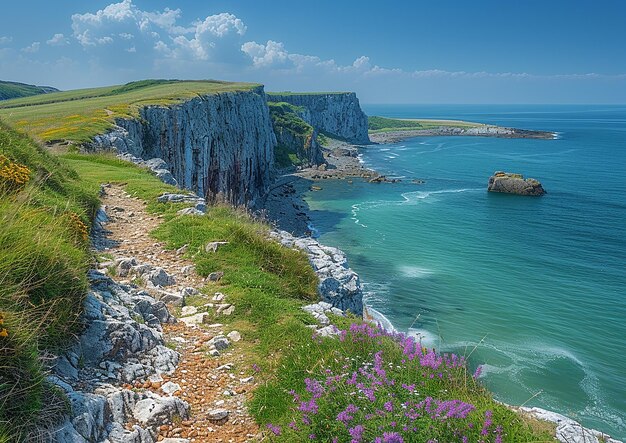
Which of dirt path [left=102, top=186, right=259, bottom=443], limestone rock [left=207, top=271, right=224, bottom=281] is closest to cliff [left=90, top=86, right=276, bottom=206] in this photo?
limestone rock [left=207, top=271, right=224, bottom=281]

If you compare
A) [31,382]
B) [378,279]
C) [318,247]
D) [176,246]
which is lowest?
[378,279]

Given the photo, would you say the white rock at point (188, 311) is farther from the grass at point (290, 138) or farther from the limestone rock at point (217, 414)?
the grass at point (290, 138)

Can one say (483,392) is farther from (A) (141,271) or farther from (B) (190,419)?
(A) (141,271)

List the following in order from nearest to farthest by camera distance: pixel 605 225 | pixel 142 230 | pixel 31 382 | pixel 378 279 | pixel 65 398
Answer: pixel 31 382 < pixel 65 398 < pixel 142 230 < pixel 378 279 < pixel 605 225

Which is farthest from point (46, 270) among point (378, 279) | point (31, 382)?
point (378, 279)

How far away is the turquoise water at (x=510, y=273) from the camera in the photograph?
28.4m

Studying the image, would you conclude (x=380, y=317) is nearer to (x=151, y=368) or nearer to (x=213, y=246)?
(x=213, y=246)

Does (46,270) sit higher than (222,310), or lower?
higher

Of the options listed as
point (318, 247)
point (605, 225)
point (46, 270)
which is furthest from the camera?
point (605, 225)

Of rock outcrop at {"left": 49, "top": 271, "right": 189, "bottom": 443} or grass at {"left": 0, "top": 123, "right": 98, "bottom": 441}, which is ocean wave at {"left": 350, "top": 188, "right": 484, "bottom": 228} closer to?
rock outcrop at {"left": 49, "top": 271, "right": 189, "bottom": 443}

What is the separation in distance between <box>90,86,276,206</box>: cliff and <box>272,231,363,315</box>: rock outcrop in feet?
17.3

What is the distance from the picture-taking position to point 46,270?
5.81m

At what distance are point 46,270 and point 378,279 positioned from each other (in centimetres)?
3937

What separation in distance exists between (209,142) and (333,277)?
46637 mm
